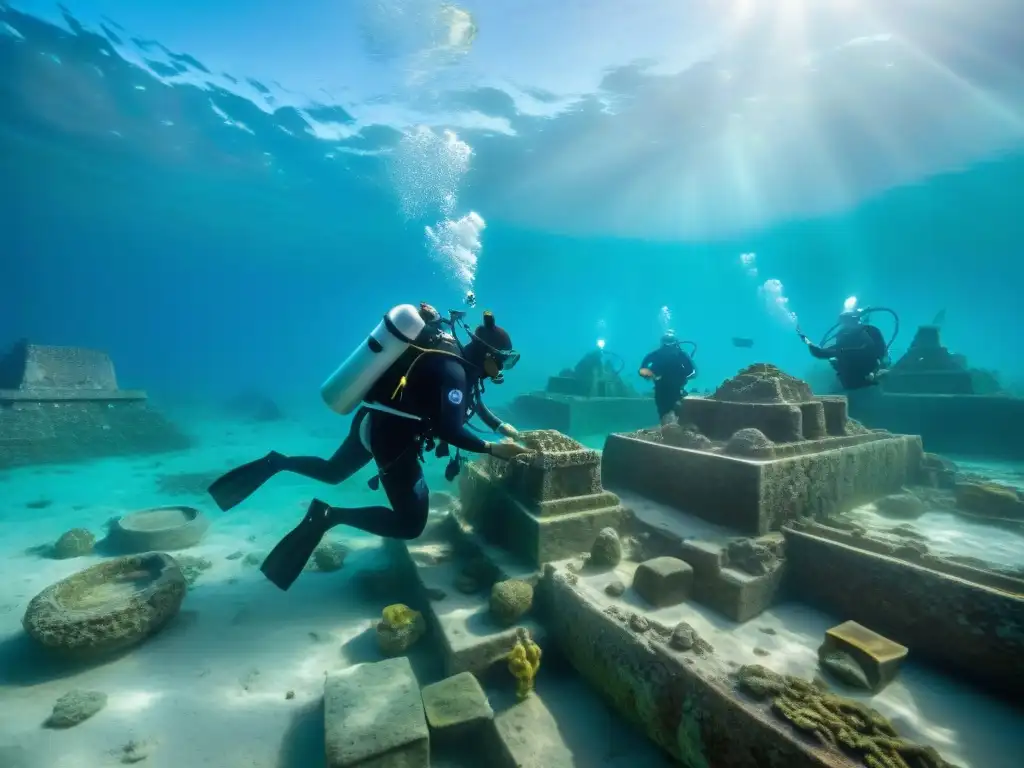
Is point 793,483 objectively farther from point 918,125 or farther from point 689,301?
point 689,301

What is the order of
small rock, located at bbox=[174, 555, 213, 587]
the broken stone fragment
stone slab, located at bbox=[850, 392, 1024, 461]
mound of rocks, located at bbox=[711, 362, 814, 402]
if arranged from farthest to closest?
stone slab, located at bbox=[850, 392, 1024, 461], mound of rocks, located at bbox=[711, 362, 814, 402], small rock, located at bbox=[174, 555, 213, 587], the broken stone fragment

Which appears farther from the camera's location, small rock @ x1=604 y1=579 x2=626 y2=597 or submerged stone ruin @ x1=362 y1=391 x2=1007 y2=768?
small rock @ x1=604 y1=579 x2=626 y2=597

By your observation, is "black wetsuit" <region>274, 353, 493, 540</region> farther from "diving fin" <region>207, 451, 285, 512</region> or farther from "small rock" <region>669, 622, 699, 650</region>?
"small rock" <region>669, 622, 699, 650</region>

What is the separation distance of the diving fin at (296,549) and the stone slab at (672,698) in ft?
8.48

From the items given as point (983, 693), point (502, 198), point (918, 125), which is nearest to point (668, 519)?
point (983, 693)

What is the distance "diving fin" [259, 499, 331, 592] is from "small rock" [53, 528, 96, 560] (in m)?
4.52

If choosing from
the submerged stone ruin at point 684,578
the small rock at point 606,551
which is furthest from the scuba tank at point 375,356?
the small rock at point 606,551

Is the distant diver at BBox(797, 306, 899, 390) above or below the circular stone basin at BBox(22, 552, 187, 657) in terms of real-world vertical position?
above

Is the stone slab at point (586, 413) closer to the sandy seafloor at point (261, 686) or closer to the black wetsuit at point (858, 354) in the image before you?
the black wetsuit at point (858, 354)

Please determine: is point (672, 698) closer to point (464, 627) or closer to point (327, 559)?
point (464, 627)

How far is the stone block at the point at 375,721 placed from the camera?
274 centimetres

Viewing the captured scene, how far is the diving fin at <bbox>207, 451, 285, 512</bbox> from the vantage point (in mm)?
4844

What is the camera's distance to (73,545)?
647cm

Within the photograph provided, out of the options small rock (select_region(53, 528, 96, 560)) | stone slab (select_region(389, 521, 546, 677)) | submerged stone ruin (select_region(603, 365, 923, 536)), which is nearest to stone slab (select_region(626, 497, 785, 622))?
submerged stone ruin (select_region(603, 365, 923, 536))
